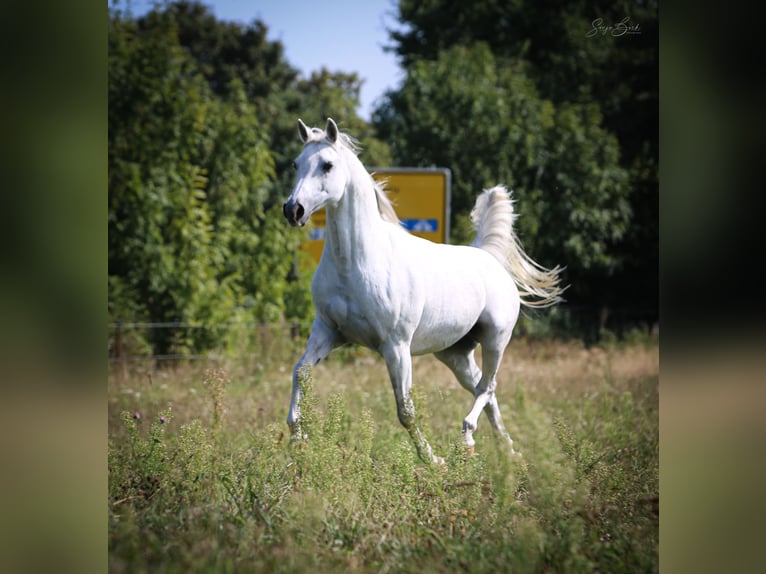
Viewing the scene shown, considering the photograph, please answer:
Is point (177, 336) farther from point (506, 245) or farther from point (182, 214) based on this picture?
point (506, 245)

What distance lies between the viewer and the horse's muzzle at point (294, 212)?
4.22 m

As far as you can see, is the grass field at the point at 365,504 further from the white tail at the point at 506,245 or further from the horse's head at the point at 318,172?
the white tail at the point at 506,245

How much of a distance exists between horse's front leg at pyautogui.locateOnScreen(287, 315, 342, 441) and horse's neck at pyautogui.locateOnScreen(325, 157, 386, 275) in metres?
0.39

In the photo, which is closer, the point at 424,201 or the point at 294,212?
the point at 294,212

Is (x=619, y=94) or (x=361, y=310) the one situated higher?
(x=619, y=94)

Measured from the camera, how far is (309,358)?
15.3 ft

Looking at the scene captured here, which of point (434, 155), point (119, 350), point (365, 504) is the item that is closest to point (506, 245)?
point (365, 504)

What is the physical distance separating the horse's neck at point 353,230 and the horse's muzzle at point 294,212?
0.45 meters

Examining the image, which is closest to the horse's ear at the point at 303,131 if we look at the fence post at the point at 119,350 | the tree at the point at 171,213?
the fence post at the point at 119,350

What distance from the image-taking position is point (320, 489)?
12.9 feet

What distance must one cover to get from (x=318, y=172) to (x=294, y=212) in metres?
0.38

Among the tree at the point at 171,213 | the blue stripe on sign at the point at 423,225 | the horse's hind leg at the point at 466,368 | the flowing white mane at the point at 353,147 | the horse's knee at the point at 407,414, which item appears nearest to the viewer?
the flowing white mane at the point at 353,147
